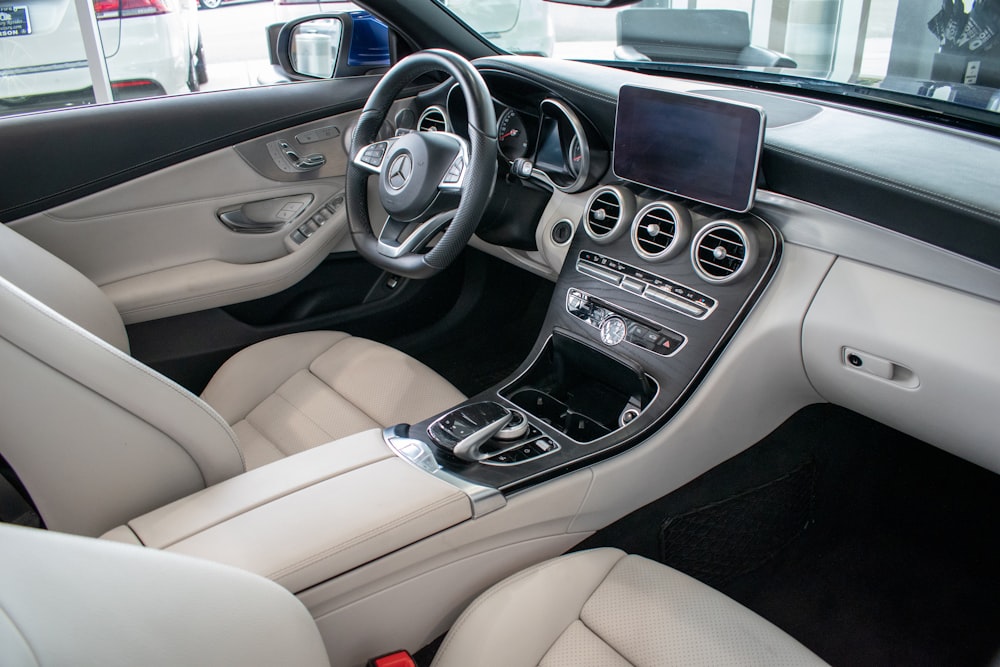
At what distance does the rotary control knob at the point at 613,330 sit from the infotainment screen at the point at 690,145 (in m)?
0.25

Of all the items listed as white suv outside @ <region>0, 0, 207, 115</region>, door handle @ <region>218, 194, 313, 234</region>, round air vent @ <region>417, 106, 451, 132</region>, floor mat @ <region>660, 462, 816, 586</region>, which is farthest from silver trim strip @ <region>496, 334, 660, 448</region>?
white suv outside @ <region>0, 0, 207, 115</region>

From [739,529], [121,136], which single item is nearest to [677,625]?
[739,529]

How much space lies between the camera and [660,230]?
140 cm

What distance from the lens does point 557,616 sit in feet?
3.58

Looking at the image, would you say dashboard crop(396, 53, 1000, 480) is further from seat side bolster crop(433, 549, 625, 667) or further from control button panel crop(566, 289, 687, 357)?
seat side bolster crop(433, 549, 625, 667)

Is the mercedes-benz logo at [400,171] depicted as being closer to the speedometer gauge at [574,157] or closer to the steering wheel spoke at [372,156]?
the steering wheel spoke at [372,156]

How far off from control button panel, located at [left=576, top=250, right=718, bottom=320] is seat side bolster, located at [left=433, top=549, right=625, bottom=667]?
1.46 ft

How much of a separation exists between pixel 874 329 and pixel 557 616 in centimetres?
60

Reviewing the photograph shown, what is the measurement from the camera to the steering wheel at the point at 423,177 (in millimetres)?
1426

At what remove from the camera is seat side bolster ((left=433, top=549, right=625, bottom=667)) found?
3.40 ft

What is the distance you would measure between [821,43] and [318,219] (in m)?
1.20

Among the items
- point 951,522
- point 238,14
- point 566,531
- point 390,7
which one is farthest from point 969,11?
point 238,14

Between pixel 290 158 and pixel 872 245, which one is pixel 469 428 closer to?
pixel 872 245

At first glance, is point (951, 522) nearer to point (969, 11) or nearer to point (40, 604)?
point (969, 11)
